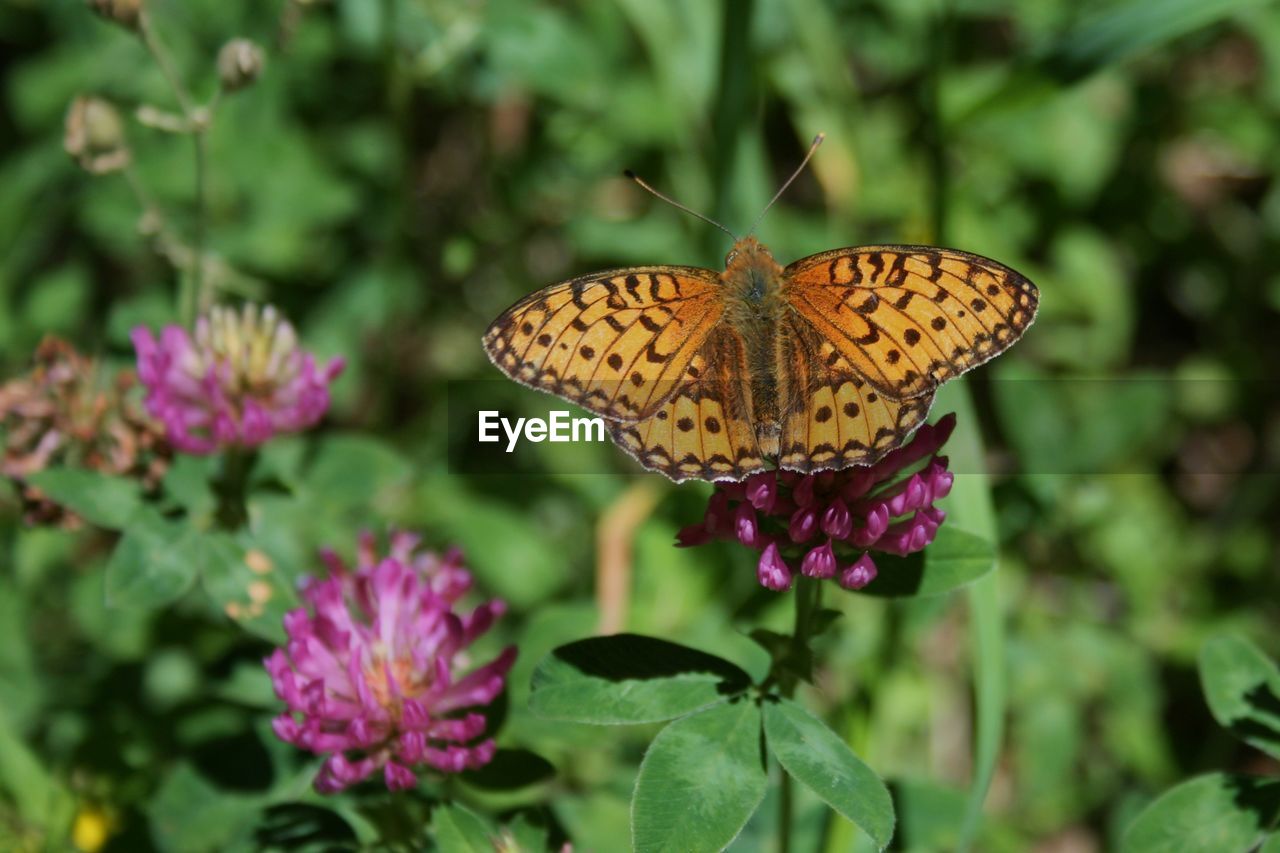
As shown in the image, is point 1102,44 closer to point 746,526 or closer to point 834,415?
point 834,415

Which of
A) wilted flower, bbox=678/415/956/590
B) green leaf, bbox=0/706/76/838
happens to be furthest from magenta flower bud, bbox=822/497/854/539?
green leaf, bbox=0/706/76/838

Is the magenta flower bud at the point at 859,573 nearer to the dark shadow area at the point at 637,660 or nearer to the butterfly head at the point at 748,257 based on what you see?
the dark shadow area at the point at 637,660

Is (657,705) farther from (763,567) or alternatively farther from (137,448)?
(137,448)

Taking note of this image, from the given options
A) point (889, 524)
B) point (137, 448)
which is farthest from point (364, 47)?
point (889, 524)

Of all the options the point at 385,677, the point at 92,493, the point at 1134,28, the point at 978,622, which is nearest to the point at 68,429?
the point at 92,493

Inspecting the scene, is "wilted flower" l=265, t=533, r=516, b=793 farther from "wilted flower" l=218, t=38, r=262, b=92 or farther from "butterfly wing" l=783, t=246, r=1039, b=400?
"wilted flower" l=218, t=38, r=262, b=92
